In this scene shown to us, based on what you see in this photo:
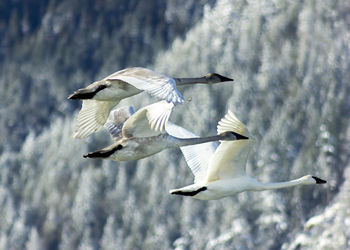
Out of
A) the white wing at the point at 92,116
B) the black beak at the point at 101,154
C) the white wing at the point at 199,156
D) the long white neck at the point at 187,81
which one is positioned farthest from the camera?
the white wing at the point at 199,156

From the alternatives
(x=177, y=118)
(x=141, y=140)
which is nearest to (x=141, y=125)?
(x=141, y=140)

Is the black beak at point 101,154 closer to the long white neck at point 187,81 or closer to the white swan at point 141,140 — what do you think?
the white swan at point 141,140

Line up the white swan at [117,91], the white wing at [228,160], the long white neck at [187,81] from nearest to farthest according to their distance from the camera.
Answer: the white swan at [117,91]
the white wing at [228,160]
the long white neck at [187,81]

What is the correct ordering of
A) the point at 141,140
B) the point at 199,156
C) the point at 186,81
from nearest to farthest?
the point at 141,140 → the point at 186,81 → the point at 199,156

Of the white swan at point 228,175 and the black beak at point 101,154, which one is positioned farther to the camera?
the white swan at point 228,175

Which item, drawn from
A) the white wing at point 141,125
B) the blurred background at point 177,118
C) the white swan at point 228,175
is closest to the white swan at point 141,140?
the white wing at point 141,125

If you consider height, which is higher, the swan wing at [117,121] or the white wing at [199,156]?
the swan wing at [117,121]

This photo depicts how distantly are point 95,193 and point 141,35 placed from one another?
608 cm

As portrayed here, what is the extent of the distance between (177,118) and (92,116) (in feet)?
66.2

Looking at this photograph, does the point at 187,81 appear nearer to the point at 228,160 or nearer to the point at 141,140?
the point at 228,160

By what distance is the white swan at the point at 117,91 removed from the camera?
35.0 ft

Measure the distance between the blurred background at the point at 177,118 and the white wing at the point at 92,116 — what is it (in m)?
17.7

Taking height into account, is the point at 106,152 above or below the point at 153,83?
below

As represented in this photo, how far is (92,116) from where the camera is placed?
12867mm
